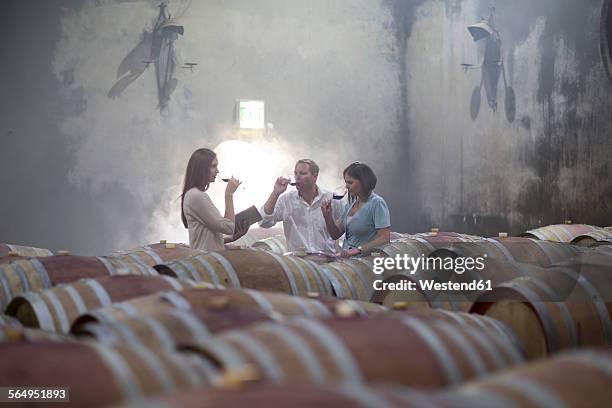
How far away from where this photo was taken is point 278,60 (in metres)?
12.3

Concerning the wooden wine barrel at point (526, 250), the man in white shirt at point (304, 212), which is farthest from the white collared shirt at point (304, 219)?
the wooden wine barrel at point (526, 250)

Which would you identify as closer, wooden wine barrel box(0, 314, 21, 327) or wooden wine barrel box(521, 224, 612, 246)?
wooden wine barrel box(0, 314, 21, 327)

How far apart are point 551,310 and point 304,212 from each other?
3.49 meters

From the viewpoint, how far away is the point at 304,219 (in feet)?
22.0

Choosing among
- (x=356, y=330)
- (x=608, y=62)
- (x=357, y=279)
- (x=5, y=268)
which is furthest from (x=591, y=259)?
(x=608, y=62)

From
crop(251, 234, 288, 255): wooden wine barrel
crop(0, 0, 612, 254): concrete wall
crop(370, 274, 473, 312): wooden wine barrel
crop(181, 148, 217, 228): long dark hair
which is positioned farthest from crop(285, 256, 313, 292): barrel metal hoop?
crop(0, 0, 612, 254): concrete wall

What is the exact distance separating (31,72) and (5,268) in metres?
7.51

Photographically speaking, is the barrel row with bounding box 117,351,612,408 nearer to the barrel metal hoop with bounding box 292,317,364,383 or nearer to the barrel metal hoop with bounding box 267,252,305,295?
the barrel metal hoop with bounding box 292,317,364,383

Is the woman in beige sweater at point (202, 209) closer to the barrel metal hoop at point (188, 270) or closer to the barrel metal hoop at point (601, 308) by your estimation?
the barrel metal hoop at point (188, 270)

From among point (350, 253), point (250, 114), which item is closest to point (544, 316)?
point (350, 253)

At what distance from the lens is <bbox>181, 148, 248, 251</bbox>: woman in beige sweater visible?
224 inches

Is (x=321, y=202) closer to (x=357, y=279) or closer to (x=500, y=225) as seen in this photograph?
(x=357, y=279)

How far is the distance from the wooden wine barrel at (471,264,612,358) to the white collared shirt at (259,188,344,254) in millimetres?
3117

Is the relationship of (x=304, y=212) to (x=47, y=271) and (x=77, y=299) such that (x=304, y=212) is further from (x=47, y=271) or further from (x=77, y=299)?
(x=77, y=299)
